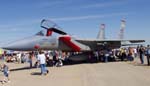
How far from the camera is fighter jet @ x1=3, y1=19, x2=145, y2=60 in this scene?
66.2ft

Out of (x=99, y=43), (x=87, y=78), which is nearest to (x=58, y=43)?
(x=99, y=43)

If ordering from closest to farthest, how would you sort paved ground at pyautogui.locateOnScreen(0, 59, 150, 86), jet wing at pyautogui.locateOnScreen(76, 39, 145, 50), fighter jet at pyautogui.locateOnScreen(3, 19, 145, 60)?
paved ground at pyautogui.locateOnScreen(0, 59, 150, 86)
fighter jet at pyautogui.locateOnScreen(3, 19, 145, 60)
jet wing at pyautogui.locateOnScreen(76, 39, 145, 50)

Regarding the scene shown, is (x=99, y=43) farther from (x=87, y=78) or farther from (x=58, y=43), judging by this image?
(x=87, y=78)

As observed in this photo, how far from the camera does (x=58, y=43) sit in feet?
73.8

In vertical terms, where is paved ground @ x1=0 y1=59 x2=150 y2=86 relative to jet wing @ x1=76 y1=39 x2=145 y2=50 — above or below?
below

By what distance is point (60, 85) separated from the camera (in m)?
11.6

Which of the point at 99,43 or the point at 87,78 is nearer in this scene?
the point at 87,78

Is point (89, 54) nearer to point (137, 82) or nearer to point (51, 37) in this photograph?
point (51, 37)

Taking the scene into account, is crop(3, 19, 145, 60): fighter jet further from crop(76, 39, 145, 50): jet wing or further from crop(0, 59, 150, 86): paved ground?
crop(0, 59, 150, 86): paved ground

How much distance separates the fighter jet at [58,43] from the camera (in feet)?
66.2

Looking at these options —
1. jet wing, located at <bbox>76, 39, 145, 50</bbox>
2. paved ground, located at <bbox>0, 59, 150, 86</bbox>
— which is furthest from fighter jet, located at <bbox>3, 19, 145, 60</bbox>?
paved ground, located at <bbox>0, 59, 150, 86</bbox>

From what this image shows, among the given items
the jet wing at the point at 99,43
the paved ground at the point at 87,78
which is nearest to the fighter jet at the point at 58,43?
the jet wing at the point at 99,43

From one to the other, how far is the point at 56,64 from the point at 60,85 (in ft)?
35.1

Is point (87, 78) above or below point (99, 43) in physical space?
below
